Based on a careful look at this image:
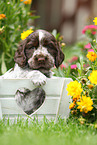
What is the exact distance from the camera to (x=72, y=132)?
7.96 ft

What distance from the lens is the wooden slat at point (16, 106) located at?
9.44 ft

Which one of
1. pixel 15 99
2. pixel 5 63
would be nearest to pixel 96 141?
pixel 15 99

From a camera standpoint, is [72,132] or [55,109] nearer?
[72,132]

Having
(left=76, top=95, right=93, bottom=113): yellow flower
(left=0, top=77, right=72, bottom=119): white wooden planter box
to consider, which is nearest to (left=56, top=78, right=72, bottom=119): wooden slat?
(left=0, top=77, right=72, bottom=119): white wooden planter box

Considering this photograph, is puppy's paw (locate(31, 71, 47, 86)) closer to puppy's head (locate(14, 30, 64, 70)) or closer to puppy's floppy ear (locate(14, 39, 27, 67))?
puppy's head (locate(14, 30, 64, 70))

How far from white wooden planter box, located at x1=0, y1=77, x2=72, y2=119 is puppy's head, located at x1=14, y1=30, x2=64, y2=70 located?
224mm

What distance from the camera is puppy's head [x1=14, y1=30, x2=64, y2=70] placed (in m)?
2.86

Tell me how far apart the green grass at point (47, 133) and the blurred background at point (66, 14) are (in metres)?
9.35

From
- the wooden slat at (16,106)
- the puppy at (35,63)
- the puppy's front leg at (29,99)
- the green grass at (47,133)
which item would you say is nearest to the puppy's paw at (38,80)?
the puppy at (35,63)

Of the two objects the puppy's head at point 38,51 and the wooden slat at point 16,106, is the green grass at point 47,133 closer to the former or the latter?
the wooden slat at point 16,106

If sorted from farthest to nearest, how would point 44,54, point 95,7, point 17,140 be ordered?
point 95,7, point 44,54, point 17,140

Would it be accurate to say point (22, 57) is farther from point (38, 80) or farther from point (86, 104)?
point (86, 104)

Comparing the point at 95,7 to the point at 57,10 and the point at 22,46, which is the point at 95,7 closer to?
the point at 57,10

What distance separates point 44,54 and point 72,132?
0.99 m
